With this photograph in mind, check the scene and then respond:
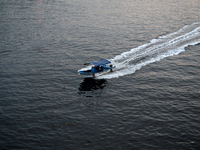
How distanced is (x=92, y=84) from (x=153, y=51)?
78.4ft

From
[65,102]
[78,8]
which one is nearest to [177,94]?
[65,102]

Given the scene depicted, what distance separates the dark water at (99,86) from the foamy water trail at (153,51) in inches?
10.7

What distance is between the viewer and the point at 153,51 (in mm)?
59750

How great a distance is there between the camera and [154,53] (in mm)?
58781

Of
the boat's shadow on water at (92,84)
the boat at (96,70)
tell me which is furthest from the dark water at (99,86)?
the boat at (96,70)

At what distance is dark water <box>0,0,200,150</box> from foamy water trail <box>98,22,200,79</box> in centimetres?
27

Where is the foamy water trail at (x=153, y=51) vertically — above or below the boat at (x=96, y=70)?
above

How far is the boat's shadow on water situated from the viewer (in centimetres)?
4341

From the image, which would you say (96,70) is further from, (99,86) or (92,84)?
(99,86)

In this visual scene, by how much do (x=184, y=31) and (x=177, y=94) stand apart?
141 feet

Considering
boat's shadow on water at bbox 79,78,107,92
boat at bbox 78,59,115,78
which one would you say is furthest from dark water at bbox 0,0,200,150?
boat at bbox 78,59,115,78

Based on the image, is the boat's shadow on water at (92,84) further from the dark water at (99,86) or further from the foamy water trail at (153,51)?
the foamy water trail at (153,51)

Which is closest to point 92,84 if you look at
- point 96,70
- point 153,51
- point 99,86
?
point 99,86

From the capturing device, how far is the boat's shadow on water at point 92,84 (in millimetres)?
43406
